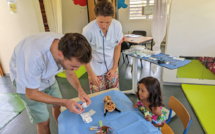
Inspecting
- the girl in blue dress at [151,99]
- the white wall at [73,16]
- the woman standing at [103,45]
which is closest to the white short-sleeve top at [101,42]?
the woman standing at [103,45]

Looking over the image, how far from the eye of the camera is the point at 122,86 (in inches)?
112

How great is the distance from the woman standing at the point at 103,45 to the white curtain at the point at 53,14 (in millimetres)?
2049

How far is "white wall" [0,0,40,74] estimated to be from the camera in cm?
287

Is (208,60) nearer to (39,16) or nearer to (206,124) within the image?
(206,124)

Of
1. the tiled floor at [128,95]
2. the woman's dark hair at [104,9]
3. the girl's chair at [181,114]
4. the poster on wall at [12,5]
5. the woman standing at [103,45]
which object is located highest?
the poster on wall at [12,5]

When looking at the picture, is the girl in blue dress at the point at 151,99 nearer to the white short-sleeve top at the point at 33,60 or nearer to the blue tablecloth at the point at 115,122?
the blue tablecloth at the point at 115,122

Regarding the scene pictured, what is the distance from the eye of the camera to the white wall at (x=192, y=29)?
2.22 m

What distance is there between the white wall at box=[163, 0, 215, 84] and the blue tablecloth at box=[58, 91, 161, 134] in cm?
178

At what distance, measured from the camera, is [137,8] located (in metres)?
5.30

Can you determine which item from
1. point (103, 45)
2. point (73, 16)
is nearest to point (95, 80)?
point (103, 45)

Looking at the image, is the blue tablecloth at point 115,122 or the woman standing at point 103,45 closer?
the blue tablecloth at point 115,122

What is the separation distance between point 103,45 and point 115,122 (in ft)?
2.59

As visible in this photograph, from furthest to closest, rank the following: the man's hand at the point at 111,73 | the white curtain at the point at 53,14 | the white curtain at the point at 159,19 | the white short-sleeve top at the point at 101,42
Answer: the white curtain at the point at 53,14 < the white curtain at the point at 159,19 < the man's hand at the point at 111,73 < the white short-sleeve top at the point at 101,42

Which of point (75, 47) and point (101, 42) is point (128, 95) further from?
point (75, 47)
